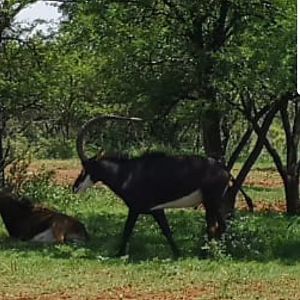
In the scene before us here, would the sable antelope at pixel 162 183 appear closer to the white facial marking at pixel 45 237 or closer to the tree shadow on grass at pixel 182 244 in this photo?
the tree shadow on grass at pixel 182 244

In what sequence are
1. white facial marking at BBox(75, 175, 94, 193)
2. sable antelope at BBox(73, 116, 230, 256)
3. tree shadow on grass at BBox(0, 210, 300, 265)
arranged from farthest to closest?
white facial marking at BBox(75, 175, 94, 193) < tree shadow on grass at BBox(0, 210, 300, 265) < sable antelope at BBox(73, 116, 230, 256)

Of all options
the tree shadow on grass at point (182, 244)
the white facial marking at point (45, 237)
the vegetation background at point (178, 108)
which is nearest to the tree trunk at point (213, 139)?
the vegetation background at point (178, 108)

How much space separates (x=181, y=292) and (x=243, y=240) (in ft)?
9.99

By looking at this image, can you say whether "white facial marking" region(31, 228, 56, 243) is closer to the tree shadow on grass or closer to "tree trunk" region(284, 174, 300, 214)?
the tree shadow on grass

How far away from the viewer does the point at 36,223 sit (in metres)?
13.7

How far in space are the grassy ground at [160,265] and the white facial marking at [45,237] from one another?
0.25m

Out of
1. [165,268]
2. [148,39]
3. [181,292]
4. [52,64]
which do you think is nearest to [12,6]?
[52,64]

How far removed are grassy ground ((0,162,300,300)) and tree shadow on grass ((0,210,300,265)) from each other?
0.04 feet

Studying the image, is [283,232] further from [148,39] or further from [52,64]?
[52,64]

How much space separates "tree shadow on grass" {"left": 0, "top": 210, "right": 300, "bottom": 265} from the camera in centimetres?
1223

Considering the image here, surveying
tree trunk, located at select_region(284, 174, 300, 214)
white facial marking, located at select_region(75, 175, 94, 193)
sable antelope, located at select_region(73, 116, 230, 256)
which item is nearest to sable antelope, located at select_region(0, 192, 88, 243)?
white facial marking, located at select_region(75, 175, 94, 193)

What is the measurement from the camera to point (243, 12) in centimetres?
1261

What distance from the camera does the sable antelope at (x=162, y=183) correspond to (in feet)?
39.8

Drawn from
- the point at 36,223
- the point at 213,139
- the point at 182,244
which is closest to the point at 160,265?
the point at 182,244
